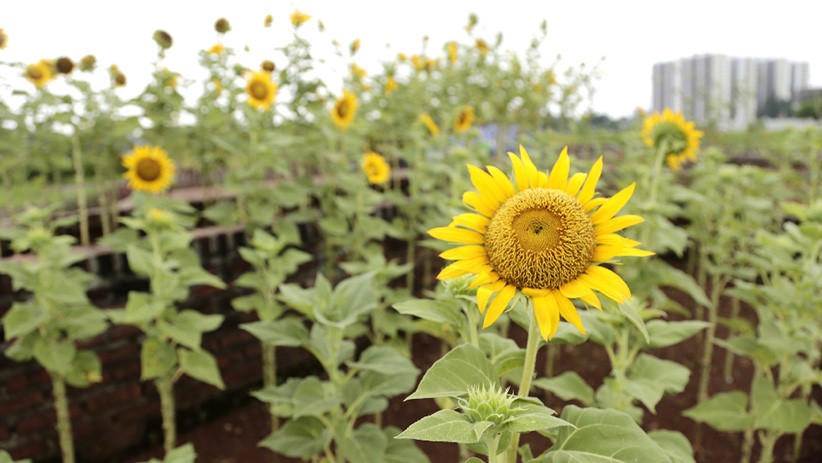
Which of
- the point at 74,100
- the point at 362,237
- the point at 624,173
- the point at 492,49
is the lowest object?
the point at 362,237

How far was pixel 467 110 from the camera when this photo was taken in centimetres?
327

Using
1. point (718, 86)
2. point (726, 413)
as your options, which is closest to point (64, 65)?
point (726, 413)

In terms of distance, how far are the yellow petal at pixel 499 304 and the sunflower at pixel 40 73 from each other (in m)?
2.50

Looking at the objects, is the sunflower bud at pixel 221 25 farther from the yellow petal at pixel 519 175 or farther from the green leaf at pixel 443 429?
the green leaf at pixel 443 429

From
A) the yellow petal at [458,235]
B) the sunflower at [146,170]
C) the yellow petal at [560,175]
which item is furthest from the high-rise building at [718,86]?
the sunflower at [146,170]

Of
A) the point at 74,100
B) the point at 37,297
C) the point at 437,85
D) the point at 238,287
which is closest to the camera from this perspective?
the point at 37,297

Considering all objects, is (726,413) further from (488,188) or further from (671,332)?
(488,188)

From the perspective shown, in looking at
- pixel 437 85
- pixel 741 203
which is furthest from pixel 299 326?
pixel 437 85

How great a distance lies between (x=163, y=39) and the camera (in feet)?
7.75

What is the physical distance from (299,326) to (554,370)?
1773mm

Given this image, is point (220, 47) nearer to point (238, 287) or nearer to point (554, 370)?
point (238, 287)

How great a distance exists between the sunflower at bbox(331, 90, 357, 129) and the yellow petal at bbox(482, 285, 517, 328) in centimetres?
222

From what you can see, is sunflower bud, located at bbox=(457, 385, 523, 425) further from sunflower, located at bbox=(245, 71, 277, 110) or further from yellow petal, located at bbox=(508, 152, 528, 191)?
sunflower, located at bbox=(245, 71, 277, 110)

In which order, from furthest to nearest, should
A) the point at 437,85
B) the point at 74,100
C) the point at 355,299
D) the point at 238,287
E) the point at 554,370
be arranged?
the point at 437,85
the point at 554,370
the point at 238,287
the point at 74,100
the point at 355,299
